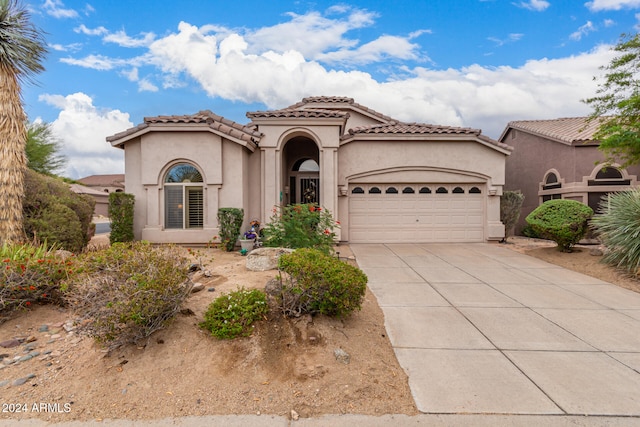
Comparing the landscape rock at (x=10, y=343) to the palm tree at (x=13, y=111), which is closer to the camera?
the landscape rock at (x=10, y=343)

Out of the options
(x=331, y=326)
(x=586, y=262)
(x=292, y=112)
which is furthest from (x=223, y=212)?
(x=586, y=262)

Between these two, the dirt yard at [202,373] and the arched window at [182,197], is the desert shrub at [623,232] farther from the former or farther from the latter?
the arched window at [182,197]

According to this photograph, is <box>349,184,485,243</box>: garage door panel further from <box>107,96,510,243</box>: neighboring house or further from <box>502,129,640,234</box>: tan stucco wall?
<box>502,129,640,234</box>: tan stucco wall

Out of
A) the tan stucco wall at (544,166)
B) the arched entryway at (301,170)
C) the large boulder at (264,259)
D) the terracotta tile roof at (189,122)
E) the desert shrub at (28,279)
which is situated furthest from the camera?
the arched entryway at (301,170)

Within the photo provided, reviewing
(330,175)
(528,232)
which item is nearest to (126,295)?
(330,175)

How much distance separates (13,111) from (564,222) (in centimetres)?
1497

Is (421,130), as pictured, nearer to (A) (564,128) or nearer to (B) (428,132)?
(B) (428,132)

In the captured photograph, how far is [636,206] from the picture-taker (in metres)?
8.30

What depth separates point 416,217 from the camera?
1364cm

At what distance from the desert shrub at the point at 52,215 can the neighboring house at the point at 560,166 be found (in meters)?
17.2

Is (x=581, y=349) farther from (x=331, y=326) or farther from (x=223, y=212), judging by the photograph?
(x=223, y=212)

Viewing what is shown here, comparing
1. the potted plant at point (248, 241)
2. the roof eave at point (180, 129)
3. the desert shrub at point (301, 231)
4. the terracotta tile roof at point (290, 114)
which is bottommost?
the potted plant at point (248, 241)

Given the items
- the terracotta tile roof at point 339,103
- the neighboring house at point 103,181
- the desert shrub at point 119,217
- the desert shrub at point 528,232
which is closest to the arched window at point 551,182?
the desert shrub at point 528,232

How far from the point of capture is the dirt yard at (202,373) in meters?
3.21
